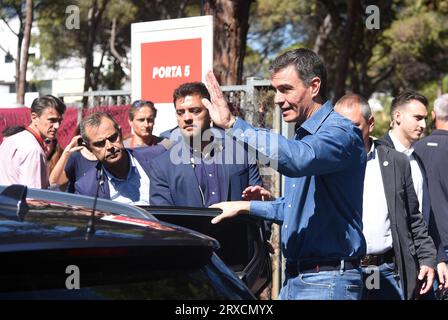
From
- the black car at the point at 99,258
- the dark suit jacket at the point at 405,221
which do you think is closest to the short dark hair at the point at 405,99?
the dark suit jacket at the point at 405,221

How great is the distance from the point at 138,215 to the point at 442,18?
2962 cm

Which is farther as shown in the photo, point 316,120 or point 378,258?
point 378,258

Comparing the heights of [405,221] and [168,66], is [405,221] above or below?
below

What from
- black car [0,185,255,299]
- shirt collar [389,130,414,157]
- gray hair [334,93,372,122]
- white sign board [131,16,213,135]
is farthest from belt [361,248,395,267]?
white sign board [131,16,213,135]

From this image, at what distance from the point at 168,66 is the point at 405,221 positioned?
3.07 meters

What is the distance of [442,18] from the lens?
3091cm

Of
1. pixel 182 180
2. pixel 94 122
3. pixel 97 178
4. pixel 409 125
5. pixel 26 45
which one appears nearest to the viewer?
pixel 182 180

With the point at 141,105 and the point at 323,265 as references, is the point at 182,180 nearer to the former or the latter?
the point at 323,265

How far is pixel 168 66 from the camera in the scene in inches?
289

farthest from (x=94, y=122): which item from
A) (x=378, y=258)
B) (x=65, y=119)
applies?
(x=65, y=119)

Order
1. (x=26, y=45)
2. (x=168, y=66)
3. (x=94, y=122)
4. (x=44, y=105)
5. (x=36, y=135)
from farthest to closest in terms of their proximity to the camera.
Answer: (x=26, y=45)
(x=168, y=66)
(x=44, y=105)
(x=36, y=135)
(x=94, y=122)
